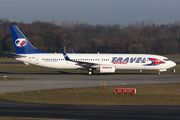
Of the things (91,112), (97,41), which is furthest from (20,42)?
(97,41)

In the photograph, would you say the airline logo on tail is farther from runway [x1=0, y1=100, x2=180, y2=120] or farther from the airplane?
runway [x1=0, y1=100, x2=180, y2=120]

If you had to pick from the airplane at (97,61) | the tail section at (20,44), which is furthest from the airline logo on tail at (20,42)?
the airplane at (97,61)

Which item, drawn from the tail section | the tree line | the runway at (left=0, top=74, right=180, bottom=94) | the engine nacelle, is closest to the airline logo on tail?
the tail section

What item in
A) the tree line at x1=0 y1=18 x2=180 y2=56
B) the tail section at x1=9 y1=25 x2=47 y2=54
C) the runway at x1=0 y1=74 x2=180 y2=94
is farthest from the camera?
the tree line at x1=0 y1=18 x2=180 y2=56

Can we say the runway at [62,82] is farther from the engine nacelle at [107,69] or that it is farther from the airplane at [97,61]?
the airplane at [97,61]

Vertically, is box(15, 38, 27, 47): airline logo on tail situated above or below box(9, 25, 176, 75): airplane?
above

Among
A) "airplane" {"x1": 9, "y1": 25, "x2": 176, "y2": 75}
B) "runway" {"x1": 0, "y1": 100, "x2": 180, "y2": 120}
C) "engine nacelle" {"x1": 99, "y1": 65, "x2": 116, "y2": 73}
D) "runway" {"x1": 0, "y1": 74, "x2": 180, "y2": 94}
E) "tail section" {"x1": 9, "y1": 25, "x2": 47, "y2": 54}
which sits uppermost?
"tail section" {"x1": 9, "y1": 25, "x2": 47, "y2": 54}

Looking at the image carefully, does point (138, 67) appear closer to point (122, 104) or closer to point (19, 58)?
point (19, 58)

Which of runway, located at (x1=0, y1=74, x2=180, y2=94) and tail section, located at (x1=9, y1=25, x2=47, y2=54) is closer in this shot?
runway, located at (x1=0, y1=74, x2=180, y2=94)

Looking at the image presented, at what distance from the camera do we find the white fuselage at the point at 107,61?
51.2 meters

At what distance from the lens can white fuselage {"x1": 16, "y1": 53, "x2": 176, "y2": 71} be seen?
51.2 m

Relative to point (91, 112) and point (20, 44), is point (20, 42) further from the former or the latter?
point (91, 112)

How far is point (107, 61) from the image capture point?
51.3 metres

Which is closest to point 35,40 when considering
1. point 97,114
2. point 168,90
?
point 168,90
